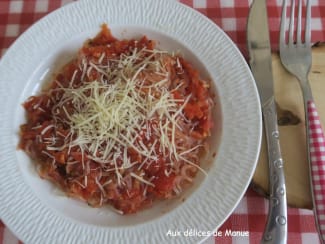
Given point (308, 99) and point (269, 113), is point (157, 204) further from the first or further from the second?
point (308, 99)

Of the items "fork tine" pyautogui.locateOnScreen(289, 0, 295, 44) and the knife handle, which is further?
"fork tine" pyautogui.locateOnScreen(289, 0, 295, 44)

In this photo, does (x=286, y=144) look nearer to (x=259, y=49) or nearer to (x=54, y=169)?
(x=259, y=49)

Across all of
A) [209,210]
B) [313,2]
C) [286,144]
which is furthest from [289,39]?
[209,210]

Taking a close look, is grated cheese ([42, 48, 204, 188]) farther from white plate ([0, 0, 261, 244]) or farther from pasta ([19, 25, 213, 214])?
white plate ([0, 0, 261, 244])

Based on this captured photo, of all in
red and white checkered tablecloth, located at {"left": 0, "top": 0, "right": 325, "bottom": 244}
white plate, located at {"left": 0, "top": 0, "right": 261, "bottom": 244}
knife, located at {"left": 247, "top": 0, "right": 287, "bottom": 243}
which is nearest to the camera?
white plate, located at {"left": 0, "top": 0, "right": 261, "bottom": 244}

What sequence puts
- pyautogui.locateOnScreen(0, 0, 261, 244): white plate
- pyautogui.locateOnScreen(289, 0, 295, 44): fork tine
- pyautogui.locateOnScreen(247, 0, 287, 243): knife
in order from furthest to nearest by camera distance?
pyautogui.locateOnScreen(289, 0, 295, 44): fork tine, pyautogui.locateOnScreen(247, 0, 287, 243): knife, pyautogui.locateOnScreen(0, 0, 261, 244): white plate

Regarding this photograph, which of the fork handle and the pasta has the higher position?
the pasta

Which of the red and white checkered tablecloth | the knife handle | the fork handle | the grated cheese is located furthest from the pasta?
the red and white checkered tablecloth

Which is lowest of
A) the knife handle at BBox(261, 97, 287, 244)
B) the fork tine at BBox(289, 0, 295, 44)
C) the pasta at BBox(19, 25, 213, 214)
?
the knife handle at BBox(261, 97, 287, 244)
